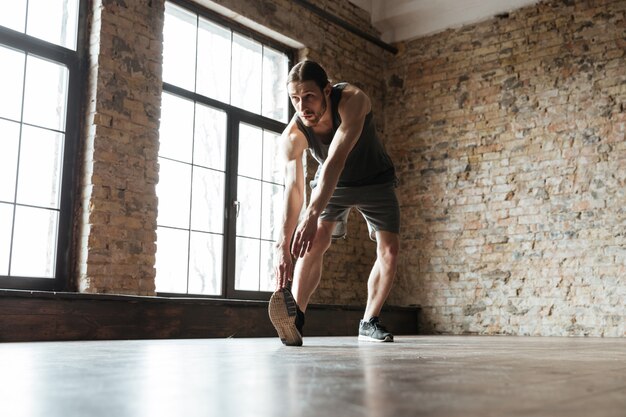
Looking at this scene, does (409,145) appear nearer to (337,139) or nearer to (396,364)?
(337,139)

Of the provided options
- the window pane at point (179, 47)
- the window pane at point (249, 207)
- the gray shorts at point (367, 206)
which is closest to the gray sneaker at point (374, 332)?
the gray shorts at point (367, 206)

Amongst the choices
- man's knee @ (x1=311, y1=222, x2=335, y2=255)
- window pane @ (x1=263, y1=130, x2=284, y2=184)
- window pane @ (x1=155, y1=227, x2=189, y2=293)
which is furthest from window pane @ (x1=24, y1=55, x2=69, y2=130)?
man's knee @ (x1=311, y1=222, x2=335, y2=255)

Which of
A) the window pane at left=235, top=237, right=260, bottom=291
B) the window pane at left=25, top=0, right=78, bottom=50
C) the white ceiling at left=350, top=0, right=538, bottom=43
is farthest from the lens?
the white ceiling at left=350, top=0, right=538, bottom=43

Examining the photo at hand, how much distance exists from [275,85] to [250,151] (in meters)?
0.87

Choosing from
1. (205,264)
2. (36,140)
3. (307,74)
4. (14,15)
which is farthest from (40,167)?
(307,74)

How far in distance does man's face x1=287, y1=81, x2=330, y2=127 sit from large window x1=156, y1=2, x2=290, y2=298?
2618 mm

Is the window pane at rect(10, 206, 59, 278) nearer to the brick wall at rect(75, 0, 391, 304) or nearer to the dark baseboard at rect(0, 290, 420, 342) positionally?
the brick wall at rect(75, 0, 391, 304)

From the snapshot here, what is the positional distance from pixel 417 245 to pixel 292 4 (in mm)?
2938

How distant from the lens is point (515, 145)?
6.80 meters

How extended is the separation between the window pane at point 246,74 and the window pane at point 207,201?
80 cm

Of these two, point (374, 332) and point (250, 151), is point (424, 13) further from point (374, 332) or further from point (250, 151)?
point (374, 332)

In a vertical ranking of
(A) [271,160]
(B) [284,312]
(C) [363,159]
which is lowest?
(B) [284,312]

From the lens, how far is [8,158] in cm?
442

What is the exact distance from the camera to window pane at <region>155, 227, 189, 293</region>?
17.4 feet
